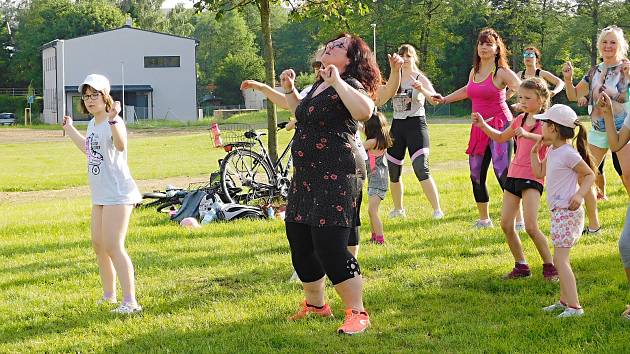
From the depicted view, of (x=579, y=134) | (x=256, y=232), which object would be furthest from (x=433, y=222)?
(x=579, y=134)

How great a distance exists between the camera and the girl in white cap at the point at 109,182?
6.34m

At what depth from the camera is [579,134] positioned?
238 inches

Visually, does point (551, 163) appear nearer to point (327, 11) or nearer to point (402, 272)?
point (402, 272)

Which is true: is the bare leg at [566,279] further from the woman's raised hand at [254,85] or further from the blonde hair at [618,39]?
the blonde hair at [618,39]

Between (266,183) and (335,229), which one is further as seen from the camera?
(266,183)

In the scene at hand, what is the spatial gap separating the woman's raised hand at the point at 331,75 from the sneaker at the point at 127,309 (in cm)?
229

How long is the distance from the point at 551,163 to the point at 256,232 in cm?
457

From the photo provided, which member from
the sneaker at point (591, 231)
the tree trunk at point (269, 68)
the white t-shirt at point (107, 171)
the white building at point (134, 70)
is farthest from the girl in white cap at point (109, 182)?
the white building at point (134, 70)

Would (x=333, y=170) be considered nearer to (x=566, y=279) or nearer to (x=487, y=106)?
(x=566, y=279)

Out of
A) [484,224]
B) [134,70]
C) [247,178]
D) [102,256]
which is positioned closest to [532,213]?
[484,224]

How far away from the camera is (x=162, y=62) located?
2785 inches

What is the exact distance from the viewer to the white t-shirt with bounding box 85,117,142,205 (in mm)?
6344

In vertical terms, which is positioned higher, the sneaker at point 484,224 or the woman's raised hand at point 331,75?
the woman's raised hand at point 331,75

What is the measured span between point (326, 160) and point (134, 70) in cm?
6680
